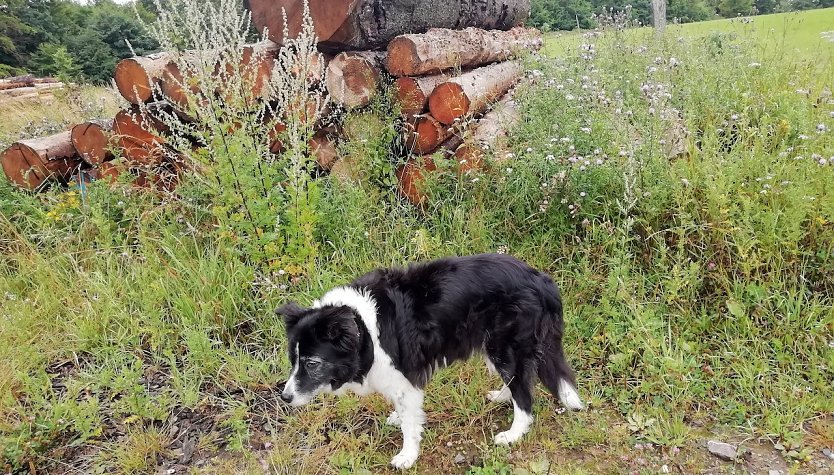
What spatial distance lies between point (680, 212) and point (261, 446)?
3.01 m

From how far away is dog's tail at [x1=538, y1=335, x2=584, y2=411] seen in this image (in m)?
2.71

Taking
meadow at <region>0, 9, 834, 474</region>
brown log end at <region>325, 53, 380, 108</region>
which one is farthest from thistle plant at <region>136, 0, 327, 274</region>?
brown log end at <region>325, 53, 380, 108</region>

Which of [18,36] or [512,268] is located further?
[18,36]

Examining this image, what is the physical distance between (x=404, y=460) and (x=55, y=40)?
91.6 ft

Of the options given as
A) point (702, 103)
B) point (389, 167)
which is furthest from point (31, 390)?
point (702, 103)

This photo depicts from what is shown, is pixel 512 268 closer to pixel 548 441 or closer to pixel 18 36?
pixel 548 441

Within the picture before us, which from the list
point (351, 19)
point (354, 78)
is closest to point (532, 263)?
point (354, 78)

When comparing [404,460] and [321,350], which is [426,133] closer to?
[321,350]

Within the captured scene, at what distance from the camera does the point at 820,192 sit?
3.30 m

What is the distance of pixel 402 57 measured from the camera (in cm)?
414

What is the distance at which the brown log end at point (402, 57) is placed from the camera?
411 centimetres

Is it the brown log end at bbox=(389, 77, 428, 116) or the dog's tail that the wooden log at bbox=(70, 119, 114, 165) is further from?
the dog's tail

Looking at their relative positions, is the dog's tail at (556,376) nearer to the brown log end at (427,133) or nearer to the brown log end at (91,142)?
the brown log end at (427,133)

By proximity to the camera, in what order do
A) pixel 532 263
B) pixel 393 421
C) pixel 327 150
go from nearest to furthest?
1. pixel 393 421
2. pixel 532 263
3. pixel 327 150
